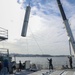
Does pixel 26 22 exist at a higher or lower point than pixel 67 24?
lower

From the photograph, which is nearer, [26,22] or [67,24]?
[26,22]

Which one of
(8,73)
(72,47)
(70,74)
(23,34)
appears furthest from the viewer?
(8,73)

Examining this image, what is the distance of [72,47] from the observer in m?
30.5

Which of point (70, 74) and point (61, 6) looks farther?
point (70, 74)

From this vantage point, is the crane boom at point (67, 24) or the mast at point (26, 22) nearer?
the mast at point (26, 22)

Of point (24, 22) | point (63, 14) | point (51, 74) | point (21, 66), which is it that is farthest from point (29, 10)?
point (21, 66)

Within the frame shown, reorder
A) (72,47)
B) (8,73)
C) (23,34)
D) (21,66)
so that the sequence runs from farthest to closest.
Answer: (21,66) < (8,73) < (72,47) < (23,34)

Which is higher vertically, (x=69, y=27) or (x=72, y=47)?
(x=69, y=27)

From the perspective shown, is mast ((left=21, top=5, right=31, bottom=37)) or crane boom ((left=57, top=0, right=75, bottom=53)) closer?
mast ((left=21, top=5, right=31, bottom=37))

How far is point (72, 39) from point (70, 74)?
5759 mm

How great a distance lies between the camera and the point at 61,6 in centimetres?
3159

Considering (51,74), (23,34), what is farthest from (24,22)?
(51,74)

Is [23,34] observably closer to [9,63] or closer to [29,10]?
[29,10]

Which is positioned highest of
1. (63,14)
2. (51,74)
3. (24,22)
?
(63,14)
